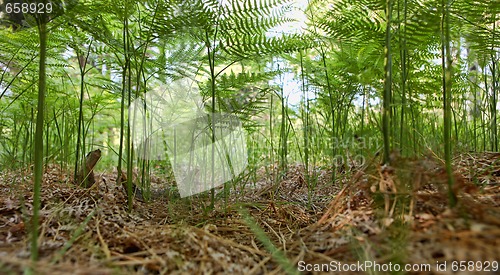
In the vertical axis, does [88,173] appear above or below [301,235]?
above

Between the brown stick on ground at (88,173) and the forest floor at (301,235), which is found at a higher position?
the brown stick on ground at (88,173)

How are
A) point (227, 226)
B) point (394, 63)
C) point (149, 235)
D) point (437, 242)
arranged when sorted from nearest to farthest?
point (437, 242)
point (149, 235)
point (227, 226)
point (394, 63)

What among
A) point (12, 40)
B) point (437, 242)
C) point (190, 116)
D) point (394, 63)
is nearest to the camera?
point (437, 242)

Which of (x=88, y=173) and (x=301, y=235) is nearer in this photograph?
(x=301, y=235)

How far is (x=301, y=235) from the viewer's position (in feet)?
3.85

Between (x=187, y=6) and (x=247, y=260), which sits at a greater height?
(x=187, y=6)

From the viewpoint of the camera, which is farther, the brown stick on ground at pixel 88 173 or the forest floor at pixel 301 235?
the brown stick on ground at pixel 88 173

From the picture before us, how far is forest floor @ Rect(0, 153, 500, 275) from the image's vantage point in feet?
2.31

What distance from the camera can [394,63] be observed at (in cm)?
170

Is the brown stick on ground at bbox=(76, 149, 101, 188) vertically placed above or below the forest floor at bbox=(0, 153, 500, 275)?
above

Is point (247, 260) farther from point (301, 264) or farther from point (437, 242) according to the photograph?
point (437, 242)

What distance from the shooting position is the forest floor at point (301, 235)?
704 mm

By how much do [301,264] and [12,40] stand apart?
89.4 inches

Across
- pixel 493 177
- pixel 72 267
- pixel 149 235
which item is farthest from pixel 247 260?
pixel 493 177
